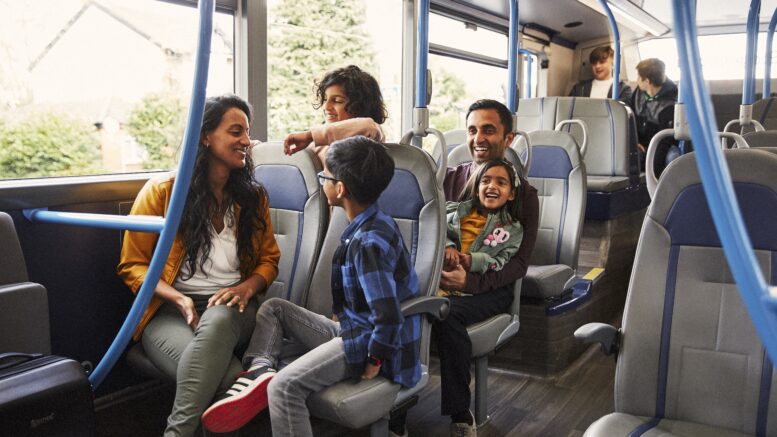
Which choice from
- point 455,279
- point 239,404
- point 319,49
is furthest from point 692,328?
point 319,49

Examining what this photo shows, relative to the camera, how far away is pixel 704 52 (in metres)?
8.95

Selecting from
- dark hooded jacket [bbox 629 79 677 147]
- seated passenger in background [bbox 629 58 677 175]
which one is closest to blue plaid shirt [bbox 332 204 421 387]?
seated passenger in background [bbox 629 58 677 175]

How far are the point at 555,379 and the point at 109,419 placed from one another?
1972 millimetres

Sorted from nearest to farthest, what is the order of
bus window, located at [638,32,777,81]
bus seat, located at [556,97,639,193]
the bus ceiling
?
bus seat, located at [556,97,639,193], the bus ceiling, bus window, located at [638,32,777,81]

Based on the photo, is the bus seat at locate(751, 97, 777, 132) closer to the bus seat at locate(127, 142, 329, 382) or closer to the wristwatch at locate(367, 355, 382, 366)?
the bus seat at locate(127, 142, 329, 382)

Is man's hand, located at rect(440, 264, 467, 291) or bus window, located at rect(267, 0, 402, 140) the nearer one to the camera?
man's hand, located at rect(440, 264, 467, 291)

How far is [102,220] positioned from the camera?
2078 millimetres

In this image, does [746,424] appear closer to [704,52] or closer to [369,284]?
[369,284]

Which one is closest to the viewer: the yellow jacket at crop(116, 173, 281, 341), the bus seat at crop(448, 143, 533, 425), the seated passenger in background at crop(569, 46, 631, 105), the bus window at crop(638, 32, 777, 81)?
the yellow jacket at crop(116, 173, 281, 341)

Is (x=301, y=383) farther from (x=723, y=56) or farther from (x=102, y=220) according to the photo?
(x=723, y=56)

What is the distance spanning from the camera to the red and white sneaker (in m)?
1.84

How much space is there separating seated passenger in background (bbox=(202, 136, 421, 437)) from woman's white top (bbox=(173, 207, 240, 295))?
34cm

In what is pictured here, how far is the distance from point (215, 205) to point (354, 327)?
777mm

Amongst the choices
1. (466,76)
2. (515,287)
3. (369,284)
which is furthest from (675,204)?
(466,76)
